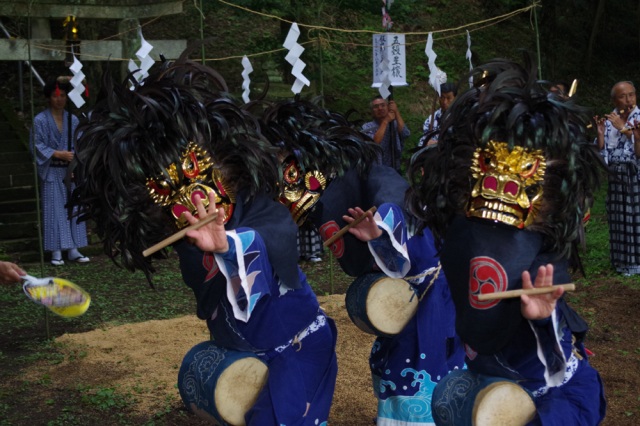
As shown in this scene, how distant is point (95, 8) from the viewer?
1155 cm

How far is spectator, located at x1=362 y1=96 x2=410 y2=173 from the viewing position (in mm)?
7703

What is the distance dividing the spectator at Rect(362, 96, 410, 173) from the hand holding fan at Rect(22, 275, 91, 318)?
Result: 4.19m

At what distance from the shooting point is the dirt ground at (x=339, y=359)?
532 centimetres

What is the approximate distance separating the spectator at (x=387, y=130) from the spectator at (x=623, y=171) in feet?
5.99

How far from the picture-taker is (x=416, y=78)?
1566 centimetres

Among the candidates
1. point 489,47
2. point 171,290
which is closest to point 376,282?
point 171,290

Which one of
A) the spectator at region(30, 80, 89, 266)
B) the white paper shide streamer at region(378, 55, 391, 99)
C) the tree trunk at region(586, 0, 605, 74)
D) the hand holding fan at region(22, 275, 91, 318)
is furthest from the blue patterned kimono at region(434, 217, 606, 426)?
the tree trunk at region(586, 0, 605, 74)

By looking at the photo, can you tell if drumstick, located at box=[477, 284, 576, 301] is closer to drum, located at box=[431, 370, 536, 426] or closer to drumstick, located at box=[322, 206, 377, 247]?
drum, located at box=[431, 370, 536, 426]

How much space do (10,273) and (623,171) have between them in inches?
243

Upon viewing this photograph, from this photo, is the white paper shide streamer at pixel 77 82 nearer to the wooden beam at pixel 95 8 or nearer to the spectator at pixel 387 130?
the spectator at pixel 387 130

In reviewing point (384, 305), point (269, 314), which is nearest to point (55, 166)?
point (384, 305)

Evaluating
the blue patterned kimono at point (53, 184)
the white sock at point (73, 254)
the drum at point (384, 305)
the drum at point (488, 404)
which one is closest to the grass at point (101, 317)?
the white sock at point (73, 254)

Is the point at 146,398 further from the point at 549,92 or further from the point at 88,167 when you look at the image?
the point at 549,92

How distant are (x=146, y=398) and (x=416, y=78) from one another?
11.1 m
